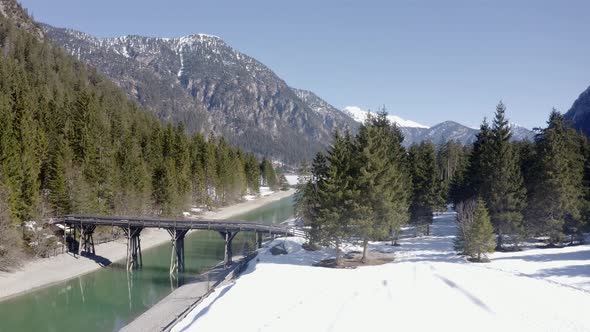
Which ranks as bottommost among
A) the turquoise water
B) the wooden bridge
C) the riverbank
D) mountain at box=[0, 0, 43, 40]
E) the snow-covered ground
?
the turquoise water

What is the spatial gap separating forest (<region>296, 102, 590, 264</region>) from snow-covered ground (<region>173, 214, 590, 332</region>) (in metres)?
4.02

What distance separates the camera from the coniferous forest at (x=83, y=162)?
45.4 m

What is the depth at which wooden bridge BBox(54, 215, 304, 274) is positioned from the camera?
47.3 meters

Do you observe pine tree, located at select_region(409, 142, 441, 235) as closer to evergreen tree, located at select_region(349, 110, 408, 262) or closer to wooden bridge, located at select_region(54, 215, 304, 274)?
evergreen tree, located at select_region(349, 110, 408, 262)

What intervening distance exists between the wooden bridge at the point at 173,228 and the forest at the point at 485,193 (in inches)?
311

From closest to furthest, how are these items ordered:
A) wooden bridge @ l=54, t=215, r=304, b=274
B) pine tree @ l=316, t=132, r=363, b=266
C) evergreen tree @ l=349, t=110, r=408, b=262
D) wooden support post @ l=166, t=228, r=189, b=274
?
pine tree @ l=316, t=132, r=363, b=266 < evergreen tree @ l=349, t=110, r=408, b=262 < wooden support post @ l=166, t=228, r=189, b=274 < wooden bridge @ l=54, t=215, r=304, b=274

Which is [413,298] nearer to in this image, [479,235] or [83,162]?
[479,235]

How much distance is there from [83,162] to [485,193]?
51694 mm

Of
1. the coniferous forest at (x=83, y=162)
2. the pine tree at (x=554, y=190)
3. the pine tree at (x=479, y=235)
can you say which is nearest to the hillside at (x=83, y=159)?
the coniferous forest at (x=83, y=162)

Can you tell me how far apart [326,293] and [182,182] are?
187 feet

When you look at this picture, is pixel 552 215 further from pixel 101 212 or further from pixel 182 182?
pixel 182 182

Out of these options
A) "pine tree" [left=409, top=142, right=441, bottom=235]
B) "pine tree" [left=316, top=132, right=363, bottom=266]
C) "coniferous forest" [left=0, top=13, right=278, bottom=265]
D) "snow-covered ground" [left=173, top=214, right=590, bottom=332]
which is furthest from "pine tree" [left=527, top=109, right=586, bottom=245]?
"coniferous forest" [left=0, top=13, right=278, bottom=265]

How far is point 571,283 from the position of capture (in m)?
30.0

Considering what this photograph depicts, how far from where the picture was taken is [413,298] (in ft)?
91.6
